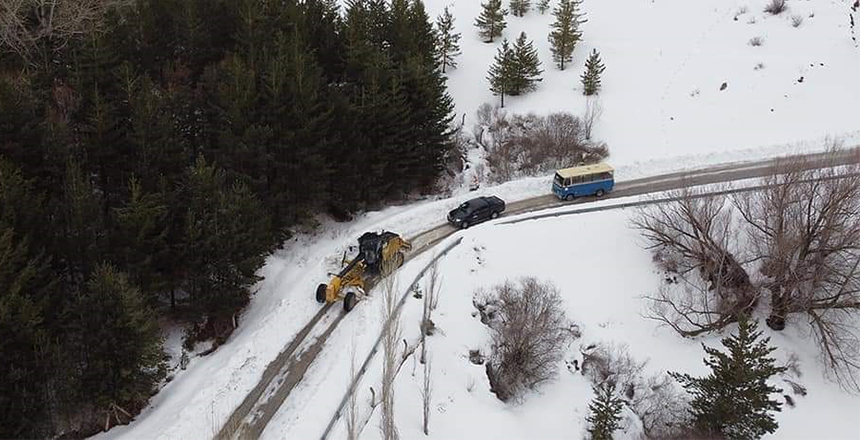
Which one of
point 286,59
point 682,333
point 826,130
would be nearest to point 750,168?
point 826,130

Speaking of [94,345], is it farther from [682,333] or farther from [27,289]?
[682,333]

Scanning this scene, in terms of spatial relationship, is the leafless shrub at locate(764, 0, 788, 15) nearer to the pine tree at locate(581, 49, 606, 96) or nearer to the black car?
the pine tree at locate(581, 49, 606, 96)

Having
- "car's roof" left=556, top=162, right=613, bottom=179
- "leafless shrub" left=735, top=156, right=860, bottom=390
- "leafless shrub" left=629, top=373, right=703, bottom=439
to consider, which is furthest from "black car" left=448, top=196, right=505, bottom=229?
"leafless shrub" left=735, top=156, right=860, bottom=390

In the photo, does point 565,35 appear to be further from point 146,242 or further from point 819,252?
point 146,242

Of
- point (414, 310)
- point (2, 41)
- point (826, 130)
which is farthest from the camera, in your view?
point (826, 130)

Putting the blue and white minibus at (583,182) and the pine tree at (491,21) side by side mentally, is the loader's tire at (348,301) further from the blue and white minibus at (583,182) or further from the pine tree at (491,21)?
the pine tree at (491,21)

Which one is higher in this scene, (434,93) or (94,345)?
(434,93)

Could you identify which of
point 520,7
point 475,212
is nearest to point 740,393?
point 475,212
